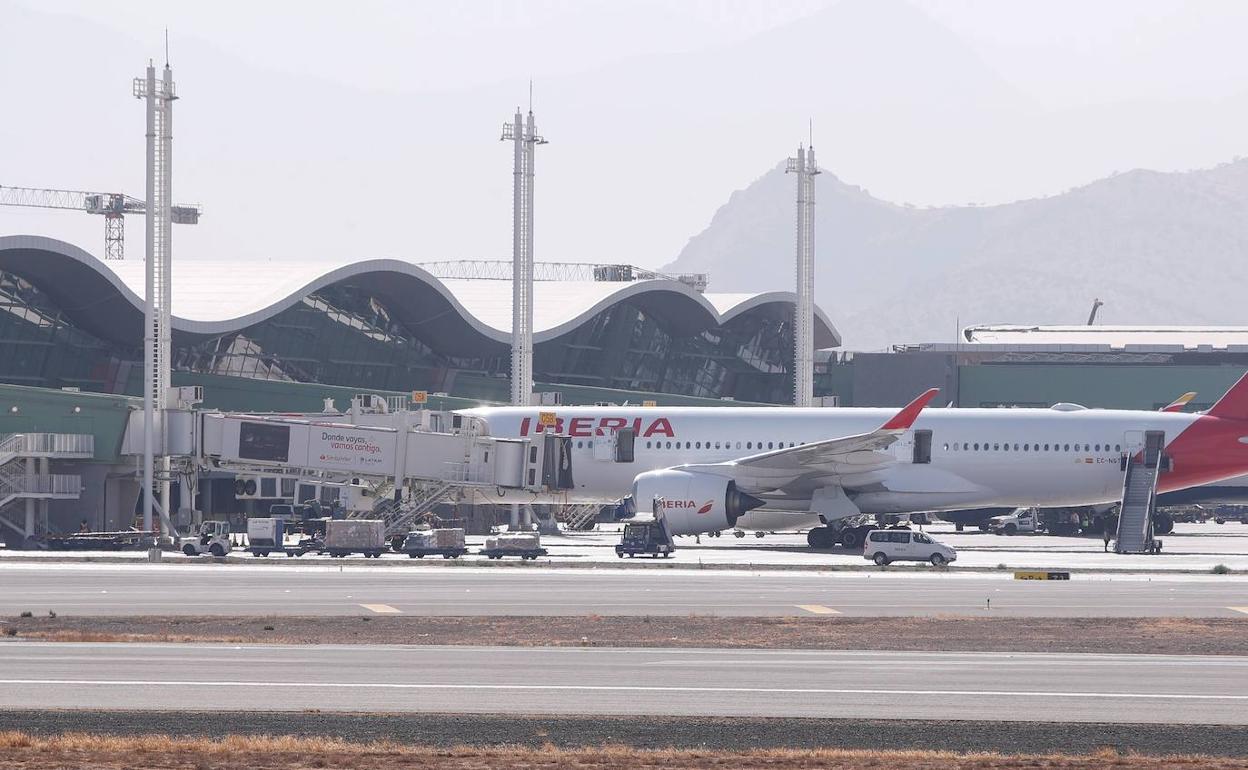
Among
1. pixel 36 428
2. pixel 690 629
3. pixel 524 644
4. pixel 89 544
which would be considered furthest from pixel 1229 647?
pixel 36 428

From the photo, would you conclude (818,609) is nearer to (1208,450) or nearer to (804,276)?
(1208,450)

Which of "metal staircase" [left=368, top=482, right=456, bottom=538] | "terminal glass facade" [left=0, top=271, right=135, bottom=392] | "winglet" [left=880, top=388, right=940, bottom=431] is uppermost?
"terminal glass facade" [left=0, top=271, right=135, bottom=392]

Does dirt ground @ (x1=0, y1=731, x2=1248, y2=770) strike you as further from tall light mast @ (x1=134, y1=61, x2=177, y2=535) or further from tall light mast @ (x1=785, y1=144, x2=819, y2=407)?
tall light mast @ (x1=785, y1=144, x2=819, y2=407)

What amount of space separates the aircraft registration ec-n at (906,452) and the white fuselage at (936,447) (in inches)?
1.2

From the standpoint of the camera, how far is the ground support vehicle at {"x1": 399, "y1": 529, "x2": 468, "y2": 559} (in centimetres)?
4478

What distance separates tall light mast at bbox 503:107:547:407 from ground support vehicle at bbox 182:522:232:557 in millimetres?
23783

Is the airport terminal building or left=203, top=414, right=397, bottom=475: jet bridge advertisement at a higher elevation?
the airport terminal building

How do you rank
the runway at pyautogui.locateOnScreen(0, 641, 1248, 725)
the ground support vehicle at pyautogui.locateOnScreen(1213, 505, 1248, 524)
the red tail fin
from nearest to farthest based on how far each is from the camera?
the runway at pyautogui.locateOnScreen(0, 641, 1248, 725) → the red tail fin → the ground support vehicle at pyautogui.locateOnScreen(1213, 505, 1248, 524)

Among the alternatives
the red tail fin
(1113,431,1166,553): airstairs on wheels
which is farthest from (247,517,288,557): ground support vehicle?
the red tail fin

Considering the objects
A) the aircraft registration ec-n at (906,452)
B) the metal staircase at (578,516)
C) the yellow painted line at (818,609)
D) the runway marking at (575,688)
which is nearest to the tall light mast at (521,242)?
the metal staircase at (578,516)

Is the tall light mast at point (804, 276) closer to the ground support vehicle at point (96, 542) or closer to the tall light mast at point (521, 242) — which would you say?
the tall light mast at point (521, 242)

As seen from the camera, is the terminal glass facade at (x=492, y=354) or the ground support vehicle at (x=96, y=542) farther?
the terminal glass facade at (x=492, y=354)

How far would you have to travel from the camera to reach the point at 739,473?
50.2 metres

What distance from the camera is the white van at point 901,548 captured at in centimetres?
4297
